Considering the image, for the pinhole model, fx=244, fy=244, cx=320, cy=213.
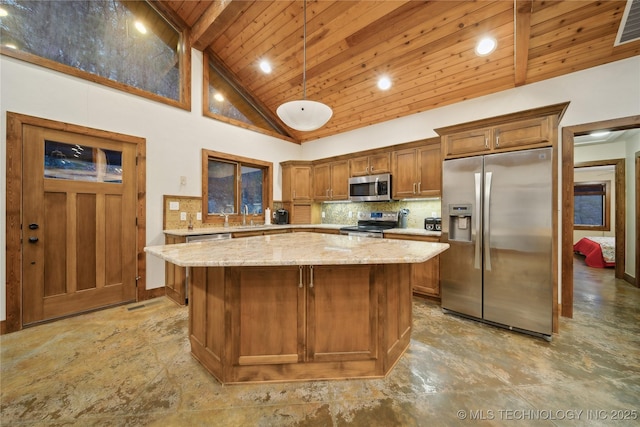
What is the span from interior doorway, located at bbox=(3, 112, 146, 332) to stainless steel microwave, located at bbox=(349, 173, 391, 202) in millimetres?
3249

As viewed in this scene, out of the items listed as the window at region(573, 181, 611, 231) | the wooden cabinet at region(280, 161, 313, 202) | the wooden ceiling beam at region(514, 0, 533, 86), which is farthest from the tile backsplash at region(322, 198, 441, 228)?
the window at region(573, 181, 611, 231)

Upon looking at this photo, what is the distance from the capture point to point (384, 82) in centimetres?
367

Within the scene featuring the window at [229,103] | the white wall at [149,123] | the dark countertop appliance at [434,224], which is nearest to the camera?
the white wall at [149,123]

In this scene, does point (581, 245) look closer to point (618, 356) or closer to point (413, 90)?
point (618, 356)

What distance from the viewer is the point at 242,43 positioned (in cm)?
389

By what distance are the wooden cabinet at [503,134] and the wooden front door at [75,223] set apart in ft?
13.7

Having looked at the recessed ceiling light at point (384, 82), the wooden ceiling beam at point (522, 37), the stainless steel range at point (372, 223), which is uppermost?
the recessed ceiling light at point (384, 82)

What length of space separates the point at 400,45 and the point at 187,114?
128 inches

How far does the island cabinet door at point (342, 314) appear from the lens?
174cm

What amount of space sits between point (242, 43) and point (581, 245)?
28.9 feet

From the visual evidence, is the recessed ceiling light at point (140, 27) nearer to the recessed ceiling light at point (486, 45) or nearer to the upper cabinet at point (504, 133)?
the upper cabinet at point (504, 133)

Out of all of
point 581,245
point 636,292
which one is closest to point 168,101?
point 636,292

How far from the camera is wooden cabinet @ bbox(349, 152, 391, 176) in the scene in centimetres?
412

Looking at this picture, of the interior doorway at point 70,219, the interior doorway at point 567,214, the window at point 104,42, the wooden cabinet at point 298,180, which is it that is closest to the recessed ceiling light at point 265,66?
the window at point 104,42
